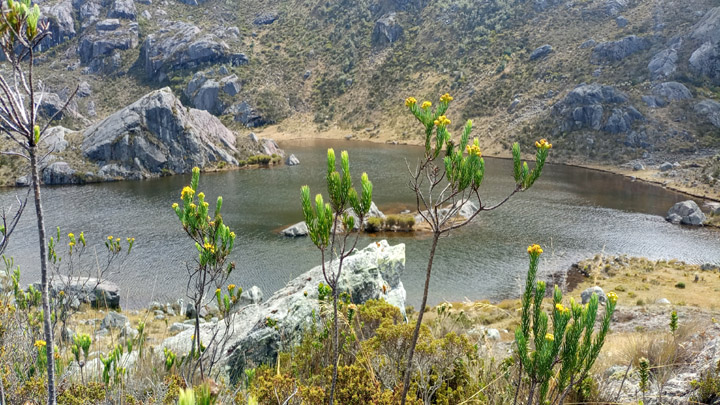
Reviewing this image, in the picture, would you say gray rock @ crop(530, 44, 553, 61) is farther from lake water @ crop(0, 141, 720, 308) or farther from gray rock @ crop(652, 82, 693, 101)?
lake water @ crop(0, 141, 720, 308)

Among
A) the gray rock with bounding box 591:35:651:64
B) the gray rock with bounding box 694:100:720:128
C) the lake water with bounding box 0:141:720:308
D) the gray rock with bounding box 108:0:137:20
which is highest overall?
the gray rock with bounding box 108:0:137:20

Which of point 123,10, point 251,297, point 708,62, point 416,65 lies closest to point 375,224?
point 251,297

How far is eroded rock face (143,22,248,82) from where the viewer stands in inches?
3388

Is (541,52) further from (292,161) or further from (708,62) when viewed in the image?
(292,161)

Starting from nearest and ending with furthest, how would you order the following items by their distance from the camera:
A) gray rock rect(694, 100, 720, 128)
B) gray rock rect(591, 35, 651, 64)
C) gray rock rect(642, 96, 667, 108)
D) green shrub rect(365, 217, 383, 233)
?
green shrub rect(365, 217, 383, 233) → gray rock rect(694, 100, 720, 128) → gray rock rect(642, 96, 667, 108) → gray rock rect(591, 35, 651, 64)

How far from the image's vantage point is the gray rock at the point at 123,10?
92.5m

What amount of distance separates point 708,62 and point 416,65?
4220 cm

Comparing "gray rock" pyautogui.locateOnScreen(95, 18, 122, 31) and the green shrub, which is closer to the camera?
the green shrub

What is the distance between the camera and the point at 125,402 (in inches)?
150

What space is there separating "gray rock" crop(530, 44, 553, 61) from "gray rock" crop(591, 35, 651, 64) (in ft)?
25.5

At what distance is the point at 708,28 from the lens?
5388 centimetres

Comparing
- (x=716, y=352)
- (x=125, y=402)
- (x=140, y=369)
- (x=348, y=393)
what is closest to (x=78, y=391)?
(x=125, y=402)

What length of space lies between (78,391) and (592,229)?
2848 cm

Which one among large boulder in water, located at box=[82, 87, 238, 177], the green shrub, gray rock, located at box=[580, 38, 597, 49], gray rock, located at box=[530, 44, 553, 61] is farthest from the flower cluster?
gray rock, located at box=[530, 44, 553, 61]
